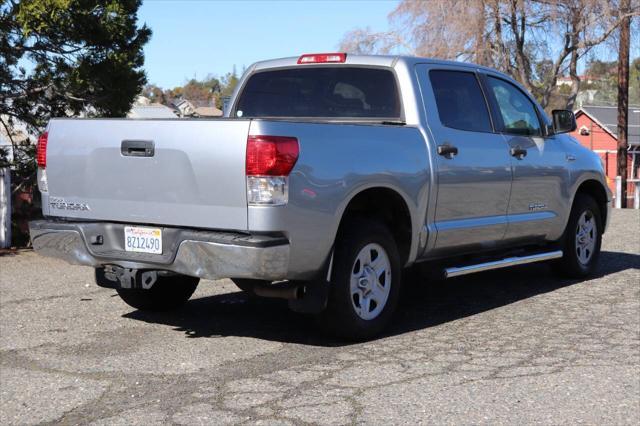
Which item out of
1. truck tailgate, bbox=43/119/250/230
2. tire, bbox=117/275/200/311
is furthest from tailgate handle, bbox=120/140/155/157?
tire, bbox=117/275/200/311

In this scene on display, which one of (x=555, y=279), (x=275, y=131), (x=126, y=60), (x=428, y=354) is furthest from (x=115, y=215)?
(x=126, y=60)

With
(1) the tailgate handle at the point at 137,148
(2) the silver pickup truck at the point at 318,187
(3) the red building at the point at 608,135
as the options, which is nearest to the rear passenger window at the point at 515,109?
(2) the silver pickup truck at the point at 318,187

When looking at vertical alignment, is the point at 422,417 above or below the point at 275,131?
below

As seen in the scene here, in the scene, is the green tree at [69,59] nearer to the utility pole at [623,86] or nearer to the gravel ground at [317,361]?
the gravel ground at [317,361]

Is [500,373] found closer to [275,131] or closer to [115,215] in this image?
[275,131]

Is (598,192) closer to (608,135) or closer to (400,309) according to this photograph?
(400,309)

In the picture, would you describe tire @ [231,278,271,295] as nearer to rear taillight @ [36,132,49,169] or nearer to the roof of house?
rear taillight @ [36,132,49,169]

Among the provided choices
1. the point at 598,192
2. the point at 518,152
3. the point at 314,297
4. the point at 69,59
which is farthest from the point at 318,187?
the point at 69,59

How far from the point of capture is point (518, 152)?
317 inches

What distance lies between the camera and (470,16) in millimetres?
26766

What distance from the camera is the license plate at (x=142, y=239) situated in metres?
6.12

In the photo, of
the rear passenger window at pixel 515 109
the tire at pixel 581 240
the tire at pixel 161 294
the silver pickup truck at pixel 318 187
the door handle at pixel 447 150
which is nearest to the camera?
the silver pickup truck at pixel 318 187

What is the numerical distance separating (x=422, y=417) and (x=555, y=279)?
493 cm

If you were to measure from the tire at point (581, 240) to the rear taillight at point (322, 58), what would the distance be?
303 cm
